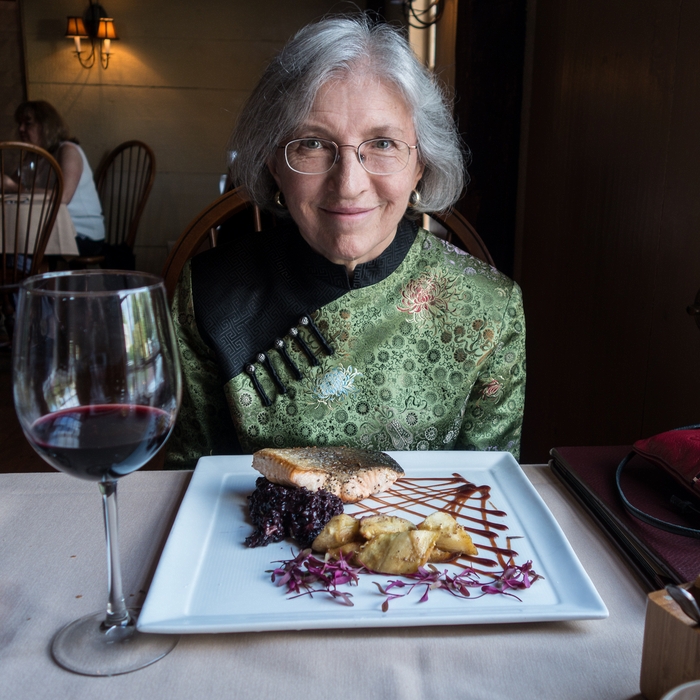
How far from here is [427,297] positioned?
1.33m

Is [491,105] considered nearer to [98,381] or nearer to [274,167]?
[274,167]

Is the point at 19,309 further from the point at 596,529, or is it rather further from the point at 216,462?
the point at 596,529

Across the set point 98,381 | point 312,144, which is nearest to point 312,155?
point 312,144

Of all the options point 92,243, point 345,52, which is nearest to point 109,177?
point 92,243

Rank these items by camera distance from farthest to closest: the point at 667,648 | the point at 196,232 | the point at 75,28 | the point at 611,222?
1. the point at 75,28
2. the point at 611,222
3. the point at 196,232
4. the point at 667,648

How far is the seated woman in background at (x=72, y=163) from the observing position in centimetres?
463

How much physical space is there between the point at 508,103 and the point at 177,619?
2.07 meters

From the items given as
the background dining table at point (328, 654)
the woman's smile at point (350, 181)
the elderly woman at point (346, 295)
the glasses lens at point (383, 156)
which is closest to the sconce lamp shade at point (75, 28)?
the elderly woman at point (346, 295)

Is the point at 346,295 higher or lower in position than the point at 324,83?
lower

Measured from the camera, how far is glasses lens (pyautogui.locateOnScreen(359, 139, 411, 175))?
3.95ft

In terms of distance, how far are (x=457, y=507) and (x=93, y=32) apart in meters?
6.27

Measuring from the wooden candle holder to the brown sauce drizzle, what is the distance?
197 mm

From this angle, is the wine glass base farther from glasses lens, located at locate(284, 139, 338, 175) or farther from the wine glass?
glasses lens, located at locate(284, 139, 338, 175)

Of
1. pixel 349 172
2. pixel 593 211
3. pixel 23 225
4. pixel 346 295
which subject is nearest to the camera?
pixel 349 172
